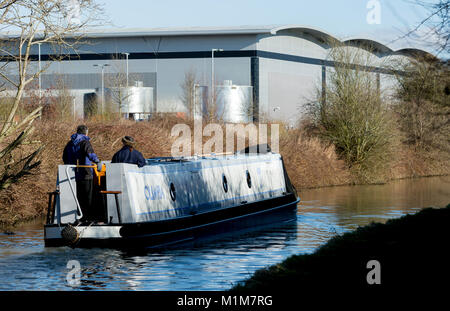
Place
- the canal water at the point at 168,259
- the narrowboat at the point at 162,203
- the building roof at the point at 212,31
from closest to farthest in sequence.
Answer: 1. the canal water at the point at 168,259
2. the narrowboat at the point at 162,203
3. the building roof at the point at 212,31

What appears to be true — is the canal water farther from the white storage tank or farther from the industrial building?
the industrial building

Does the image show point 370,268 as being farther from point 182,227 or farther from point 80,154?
point 182,227

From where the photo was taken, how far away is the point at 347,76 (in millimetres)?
36969

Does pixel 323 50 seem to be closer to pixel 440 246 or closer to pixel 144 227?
pixel 144 227

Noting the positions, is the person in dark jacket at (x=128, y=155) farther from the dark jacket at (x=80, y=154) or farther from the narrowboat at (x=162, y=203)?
the dark jacket at (x=80, y=154)

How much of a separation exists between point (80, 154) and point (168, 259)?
253 cm

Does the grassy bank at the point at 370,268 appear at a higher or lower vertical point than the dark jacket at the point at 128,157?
lower

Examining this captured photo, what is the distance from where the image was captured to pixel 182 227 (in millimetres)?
16906

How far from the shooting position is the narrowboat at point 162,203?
15.0m

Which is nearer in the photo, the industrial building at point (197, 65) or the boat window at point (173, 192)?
the boat window at point (173, 192)

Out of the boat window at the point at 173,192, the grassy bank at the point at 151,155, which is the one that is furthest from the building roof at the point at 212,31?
the boat window at the point at 173,192

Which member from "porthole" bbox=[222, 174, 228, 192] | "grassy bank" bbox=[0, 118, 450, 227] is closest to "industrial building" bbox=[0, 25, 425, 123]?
"grassy bank" bbox=[0, 118, 450, 227]

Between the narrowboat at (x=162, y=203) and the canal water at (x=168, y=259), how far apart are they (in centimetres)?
34

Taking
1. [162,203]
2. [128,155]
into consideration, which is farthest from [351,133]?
[128,155]
